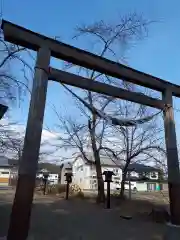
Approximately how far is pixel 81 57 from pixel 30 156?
2.67m

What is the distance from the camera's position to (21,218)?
4680mm

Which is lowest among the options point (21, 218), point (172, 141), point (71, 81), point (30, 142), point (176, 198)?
point (21, 218)

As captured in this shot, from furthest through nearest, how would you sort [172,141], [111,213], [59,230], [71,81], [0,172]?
[0,172] → [111,213] → [59,230] → [172,141] → [71,81]

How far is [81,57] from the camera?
6.29 meters

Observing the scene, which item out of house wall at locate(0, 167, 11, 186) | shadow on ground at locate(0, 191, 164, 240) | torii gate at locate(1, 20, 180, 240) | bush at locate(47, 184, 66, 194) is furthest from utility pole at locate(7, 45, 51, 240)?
house wall at locate(0, 167, 11, 186)

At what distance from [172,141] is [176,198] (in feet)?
4.67

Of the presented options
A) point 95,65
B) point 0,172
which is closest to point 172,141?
point 95,65

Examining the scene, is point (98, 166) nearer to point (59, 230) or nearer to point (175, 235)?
point (59, 230)

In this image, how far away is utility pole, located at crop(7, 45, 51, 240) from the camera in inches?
184

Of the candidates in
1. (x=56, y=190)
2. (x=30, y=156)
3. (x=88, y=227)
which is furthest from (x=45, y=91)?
(x=56, y=190)

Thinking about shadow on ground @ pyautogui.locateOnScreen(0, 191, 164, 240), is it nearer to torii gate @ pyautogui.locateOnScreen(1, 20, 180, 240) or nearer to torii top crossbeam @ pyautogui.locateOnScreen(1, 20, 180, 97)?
torii gate @ pyautogui.locateOnScreen(1, 20, 180, 240)

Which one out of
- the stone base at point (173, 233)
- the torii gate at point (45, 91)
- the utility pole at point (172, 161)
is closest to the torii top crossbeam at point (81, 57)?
the torii gate at point (45, 91)

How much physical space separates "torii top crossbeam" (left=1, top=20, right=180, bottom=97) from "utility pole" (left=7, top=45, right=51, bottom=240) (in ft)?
0.78

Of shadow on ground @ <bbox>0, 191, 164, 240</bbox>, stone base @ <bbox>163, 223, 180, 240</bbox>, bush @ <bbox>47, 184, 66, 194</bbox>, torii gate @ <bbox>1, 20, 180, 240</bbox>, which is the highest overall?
torii gate @ <bbox>1, 20, 180, 240</bbox>
